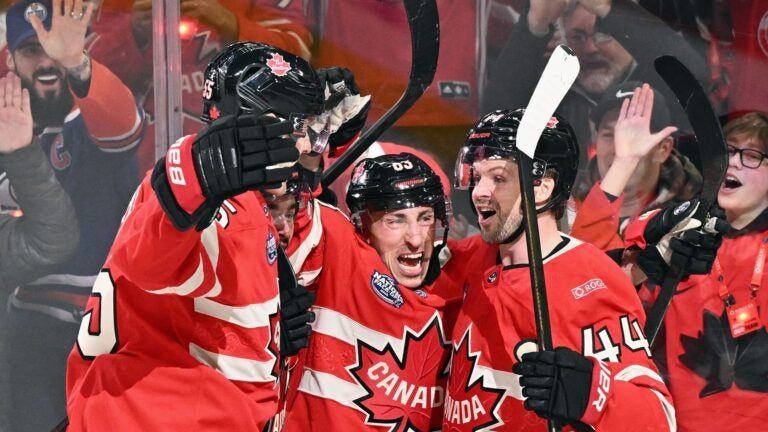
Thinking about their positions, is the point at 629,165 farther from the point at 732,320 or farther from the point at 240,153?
the point at 240,153

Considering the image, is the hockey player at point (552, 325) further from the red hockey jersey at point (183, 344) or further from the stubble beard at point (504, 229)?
the red hockey jersey at point (183, 344)

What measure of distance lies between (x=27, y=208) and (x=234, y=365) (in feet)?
3.51

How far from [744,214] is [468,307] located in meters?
1.41

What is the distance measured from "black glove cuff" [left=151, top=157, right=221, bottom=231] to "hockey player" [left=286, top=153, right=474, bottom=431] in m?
0.92

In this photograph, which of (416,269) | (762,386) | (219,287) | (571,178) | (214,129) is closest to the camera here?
(214,129)

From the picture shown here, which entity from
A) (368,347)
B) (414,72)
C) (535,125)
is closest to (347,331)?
(368,347)

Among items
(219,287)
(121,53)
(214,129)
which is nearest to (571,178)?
(219,287)

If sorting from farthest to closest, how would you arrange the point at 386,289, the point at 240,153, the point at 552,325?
the point at 386,289, the point at 552,325, the point at 240,153

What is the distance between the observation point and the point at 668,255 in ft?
9.16

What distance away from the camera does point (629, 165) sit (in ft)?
11.3

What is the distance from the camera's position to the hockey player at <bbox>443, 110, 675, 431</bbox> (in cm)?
205

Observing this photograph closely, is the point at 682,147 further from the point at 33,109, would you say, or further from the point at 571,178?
the point at 33,109

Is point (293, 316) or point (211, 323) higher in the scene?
point (211, 323)

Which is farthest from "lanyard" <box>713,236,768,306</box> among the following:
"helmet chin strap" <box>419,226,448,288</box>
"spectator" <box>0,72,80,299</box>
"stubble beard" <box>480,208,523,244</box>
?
"spectator" <box>0,72,80,299</box>
